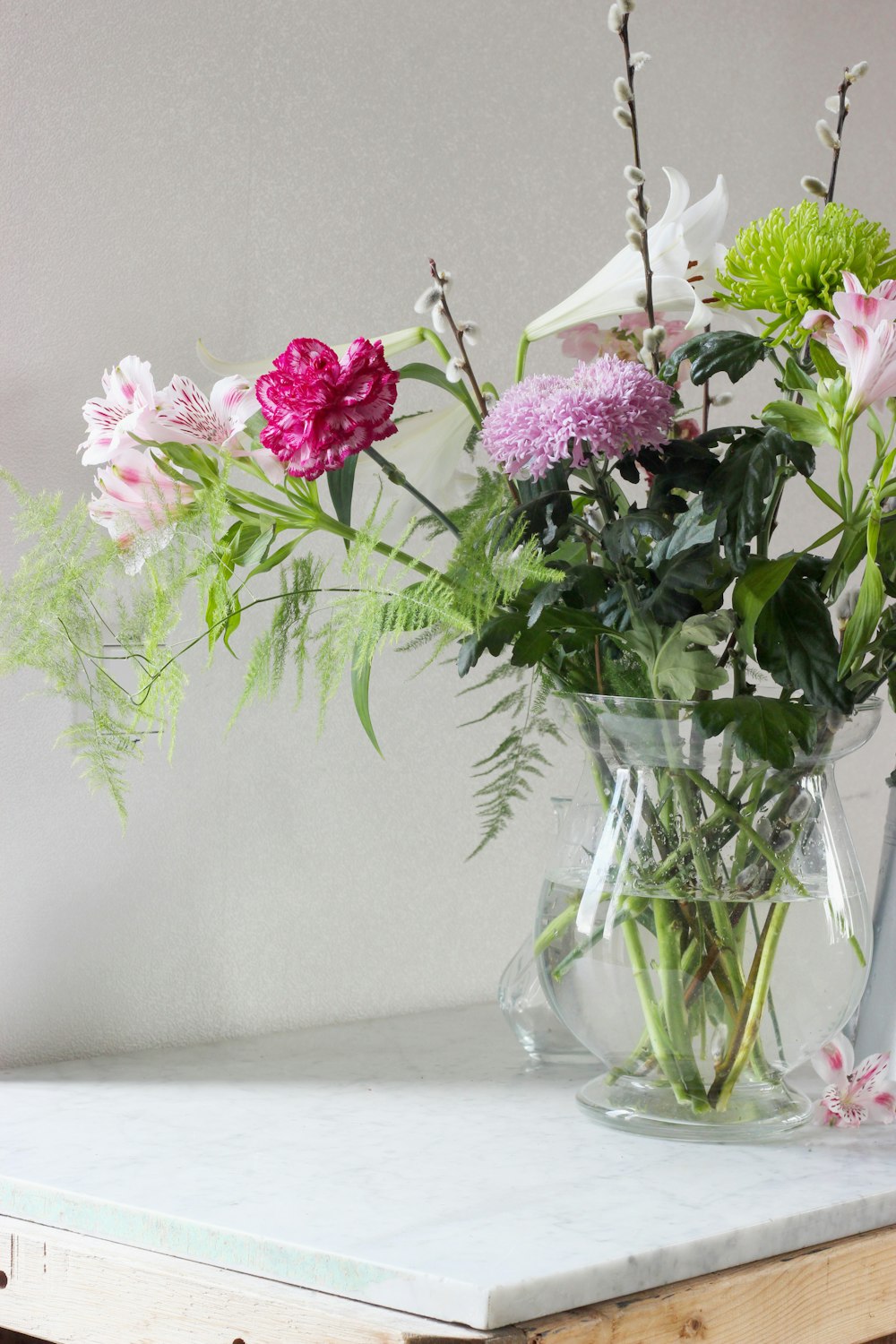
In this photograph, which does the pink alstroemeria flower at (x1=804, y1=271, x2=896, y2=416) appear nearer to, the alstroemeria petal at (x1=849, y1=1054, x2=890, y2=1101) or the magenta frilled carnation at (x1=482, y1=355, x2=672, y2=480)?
the magenta frilled carnation at (x1=482, y1=355, x2=672, y2=480)

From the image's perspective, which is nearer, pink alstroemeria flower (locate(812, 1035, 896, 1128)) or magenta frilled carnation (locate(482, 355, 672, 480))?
magenta frilled carnation (locate(482, 355, 672, 480))

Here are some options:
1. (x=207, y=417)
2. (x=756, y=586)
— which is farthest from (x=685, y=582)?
(x=207, y=417)

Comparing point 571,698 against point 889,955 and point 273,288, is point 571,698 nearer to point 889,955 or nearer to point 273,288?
point 889,955

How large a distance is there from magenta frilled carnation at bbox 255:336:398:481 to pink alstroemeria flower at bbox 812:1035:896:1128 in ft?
1.65

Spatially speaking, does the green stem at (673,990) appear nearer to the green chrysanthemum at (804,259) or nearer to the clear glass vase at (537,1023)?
the clear glass vase at (537,1023)

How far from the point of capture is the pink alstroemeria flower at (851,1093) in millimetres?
871

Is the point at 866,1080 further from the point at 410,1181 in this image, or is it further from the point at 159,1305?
the point at 159,1305

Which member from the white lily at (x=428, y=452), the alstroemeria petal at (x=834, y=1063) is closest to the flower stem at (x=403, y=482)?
the white lily at (x=428, y=452)

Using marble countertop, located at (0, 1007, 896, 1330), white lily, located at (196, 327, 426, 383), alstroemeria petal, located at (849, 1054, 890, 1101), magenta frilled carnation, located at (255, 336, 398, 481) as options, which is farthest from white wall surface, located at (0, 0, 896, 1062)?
alstroemeria petal, located at (849, 1054, 890, 1101)

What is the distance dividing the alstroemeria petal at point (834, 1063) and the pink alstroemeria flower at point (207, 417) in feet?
1.68

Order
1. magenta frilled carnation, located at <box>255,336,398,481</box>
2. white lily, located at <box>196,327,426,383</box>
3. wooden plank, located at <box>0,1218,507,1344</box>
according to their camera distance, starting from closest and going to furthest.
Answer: wooden plank, located at <box>0,1218,507,1344</box> < magenta frilled carnation, located at <box>255,336,398,481</box> < white lily, located at <box>196,327,426,383</box>

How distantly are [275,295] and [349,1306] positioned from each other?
783 millimetres

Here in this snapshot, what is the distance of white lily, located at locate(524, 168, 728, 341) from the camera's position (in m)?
0.82

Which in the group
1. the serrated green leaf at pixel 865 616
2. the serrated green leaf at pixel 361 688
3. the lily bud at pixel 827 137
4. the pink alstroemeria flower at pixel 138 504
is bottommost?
the serrated green leaf at pixel 361 688
